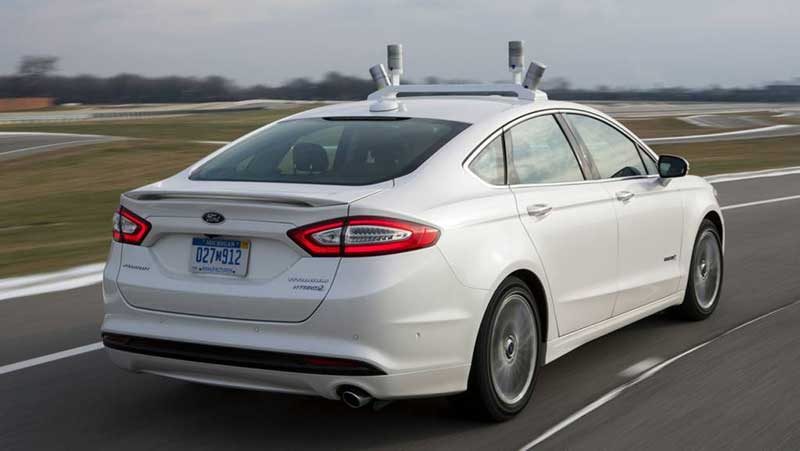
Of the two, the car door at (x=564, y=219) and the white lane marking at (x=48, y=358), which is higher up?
the car door at (x=564, y=219)

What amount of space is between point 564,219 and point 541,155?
1.29 feet

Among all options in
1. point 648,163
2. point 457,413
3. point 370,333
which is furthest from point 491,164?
point 648,163

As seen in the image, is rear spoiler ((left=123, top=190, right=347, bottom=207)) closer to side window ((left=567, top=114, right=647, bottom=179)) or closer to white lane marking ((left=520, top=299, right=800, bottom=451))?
white lane marking ((left=520, top=299, right=800, bottom=451))

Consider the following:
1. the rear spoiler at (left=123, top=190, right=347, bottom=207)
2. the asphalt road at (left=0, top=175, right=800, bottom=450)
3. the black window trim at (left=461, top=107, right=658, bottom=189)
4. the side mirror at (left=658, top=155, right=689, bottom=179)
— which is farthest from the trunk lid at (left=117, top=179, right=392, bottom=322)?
the side mirror at (left=658, top=155, right=689, bottom=179)

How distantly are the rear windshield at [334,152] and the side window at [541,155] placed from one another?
1.17 ft

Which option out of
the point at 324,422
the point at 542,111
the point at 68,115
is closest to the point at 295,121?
the point at 542,111

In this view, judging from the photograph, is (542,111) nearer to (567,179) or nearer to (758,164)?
(567,179)

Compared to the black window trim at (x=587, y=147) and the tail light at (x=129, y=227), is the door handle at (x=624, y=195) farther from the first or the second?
the tail light at (x=129, y=227)

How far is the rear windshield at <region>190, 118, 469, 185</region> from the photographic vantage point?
16.6 ft

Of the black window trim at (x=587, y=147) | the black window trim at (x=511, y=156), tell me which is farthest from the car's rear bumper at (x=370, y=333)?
the black window trim at (x=587, y=147)

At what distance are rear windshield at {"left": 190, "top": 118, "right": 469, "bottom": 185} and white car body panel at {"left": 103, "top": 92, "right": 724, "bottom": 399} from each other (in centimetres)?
13

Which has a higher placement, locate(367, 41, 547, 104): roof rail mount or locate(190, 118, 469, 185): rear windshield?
locate(367, 41, 547, 104): roof rail mount

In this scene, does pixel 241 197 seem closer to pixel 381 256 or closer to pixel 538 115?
pixel 381 256

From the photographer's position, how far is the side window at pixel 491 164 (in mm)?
5234
